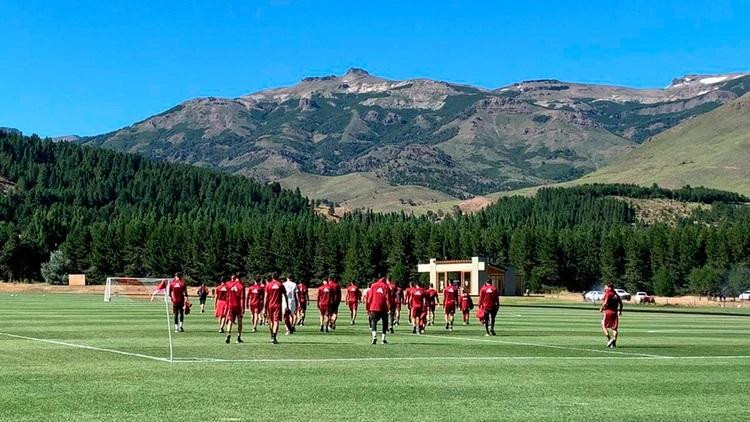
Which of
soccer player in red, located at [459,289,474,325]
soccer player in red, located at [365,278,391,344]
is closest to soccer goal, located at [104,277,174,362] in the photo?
soccer player in red, located at [365,278,391,344]

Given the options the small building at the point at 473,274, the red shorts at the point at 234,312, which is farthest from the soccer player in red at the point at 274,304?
the small building at the point at 473,274

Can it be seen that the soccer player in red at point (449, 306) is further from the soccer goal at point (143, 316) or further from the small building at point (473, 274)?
the small building at point (473, 274)

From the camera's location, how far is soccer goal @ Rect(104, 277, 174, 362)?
1211 inches

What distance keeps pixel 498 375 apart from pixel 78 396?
392 inches

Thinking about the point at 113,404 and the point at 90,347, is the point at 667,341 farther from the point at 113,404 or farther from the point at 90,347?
the point at 113,404

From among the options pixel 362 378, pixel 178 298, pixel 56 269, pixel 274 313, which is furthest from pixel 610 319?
pixel 56 269

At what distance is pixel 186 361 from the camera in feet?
83.8

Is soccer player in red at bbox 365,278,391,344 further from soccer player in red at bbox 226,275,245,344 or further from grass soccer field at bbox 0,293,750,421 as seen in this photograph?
soccer player in red at bbox 226,275,245,344

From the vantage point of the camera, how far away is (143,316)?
2131 inches

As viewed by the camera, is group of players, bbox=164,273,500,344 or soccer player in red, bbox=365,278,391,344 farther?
group of players, bbox=164,273,500,344

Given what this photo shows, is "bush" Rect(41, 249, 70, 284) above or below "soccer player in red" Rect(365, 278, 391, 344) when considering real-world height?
above

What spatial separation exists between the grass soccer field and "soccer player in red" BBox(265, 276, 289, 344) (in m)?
0.90

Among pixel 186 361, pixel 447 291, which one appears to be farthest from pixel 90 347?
pixel 447 291

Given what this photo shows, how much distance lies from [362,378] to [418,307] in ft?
60.3
